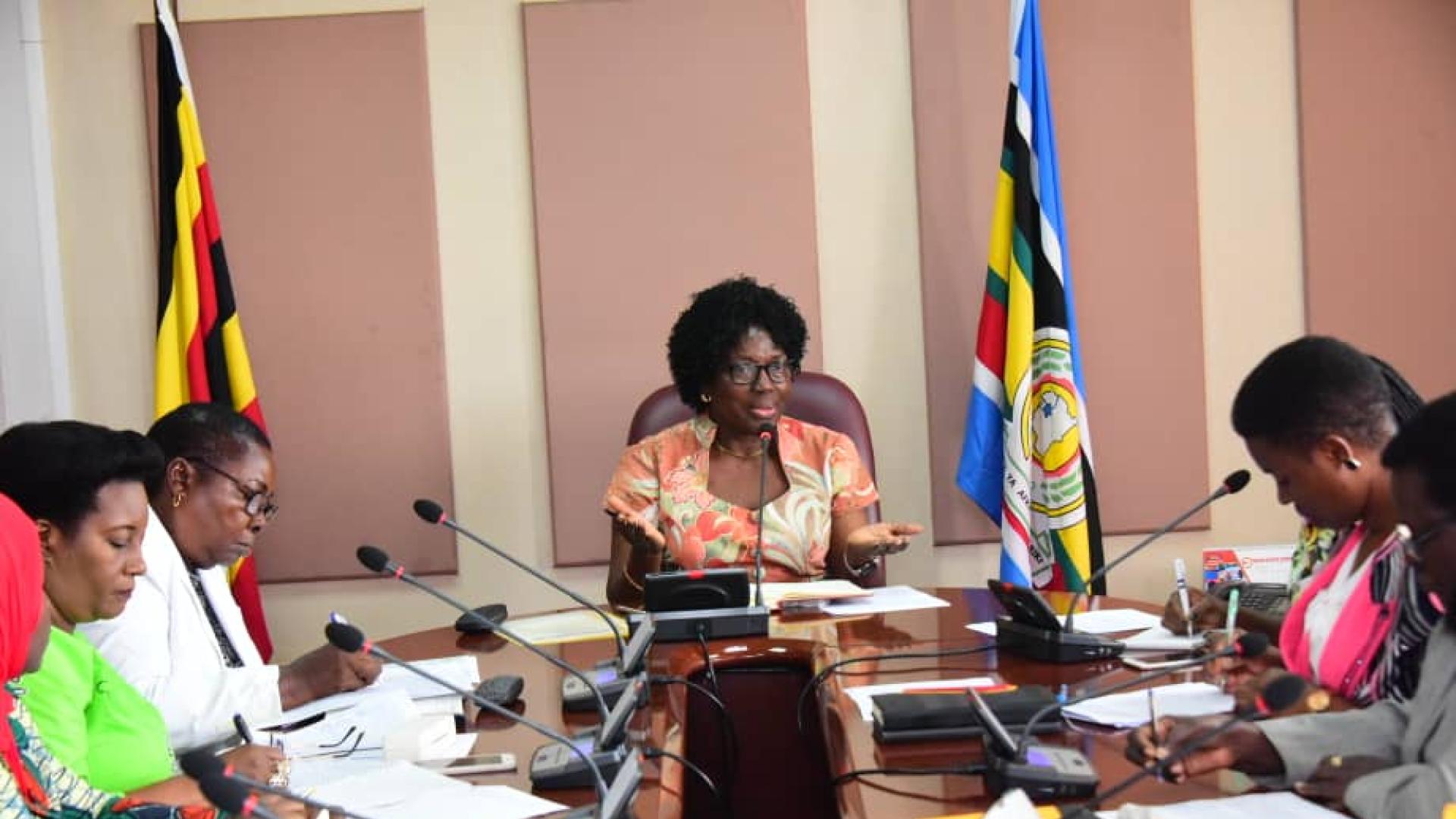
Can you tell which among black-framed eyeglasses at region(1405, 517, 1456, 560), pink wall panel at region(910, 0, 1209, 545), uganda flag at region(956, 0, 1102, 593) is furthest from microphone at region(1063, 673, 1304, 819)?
pink wall panel at region(910, 0, 1209, 545)

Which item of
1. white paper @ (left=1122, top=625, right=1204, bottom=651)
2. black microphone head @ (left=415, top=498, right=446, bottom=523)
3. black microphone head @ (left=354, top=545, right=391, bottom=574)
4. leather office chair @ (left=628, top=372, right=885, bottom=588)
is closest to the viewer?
black microphone head @ (left=354, top=545, right=391, bottom=574)

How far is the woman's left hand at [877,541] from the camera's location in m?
3.00

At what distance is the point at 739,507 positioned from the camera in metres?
3.36

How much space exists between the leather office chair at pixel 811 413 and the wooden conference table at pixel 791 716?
731 mm

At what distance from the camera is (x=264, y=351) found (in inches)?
160

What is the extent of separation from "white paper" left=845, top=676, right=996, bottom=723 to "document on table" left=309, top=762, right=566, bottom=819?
567 mm

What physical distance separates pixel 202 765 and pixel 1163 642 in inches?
68.1

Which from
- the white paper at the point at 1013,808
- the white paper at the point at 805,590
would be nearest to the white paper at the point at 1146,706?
the white paper at the point at 1013,808

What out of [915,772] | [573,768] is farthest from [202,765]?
[915,772]

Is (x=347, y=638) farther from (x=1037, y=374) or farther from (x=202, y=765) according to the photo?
(x=1037, y=374)

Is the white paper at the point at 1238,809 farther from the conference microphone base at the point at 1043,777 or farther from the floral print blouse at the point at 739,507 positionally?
the floral print blouse at the point at 739,507

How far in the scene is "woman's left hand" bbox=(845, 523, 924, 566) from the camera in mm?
3002

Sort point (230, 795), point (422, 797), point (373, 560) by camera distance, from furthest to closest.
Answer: point (373, 560), point (422, 797), point (230, 795)

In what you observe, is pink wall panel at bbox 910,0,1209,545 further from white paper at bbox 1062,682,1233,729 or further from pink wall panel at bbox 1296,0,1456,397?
white paper at bbox 1062,682,1233,729
